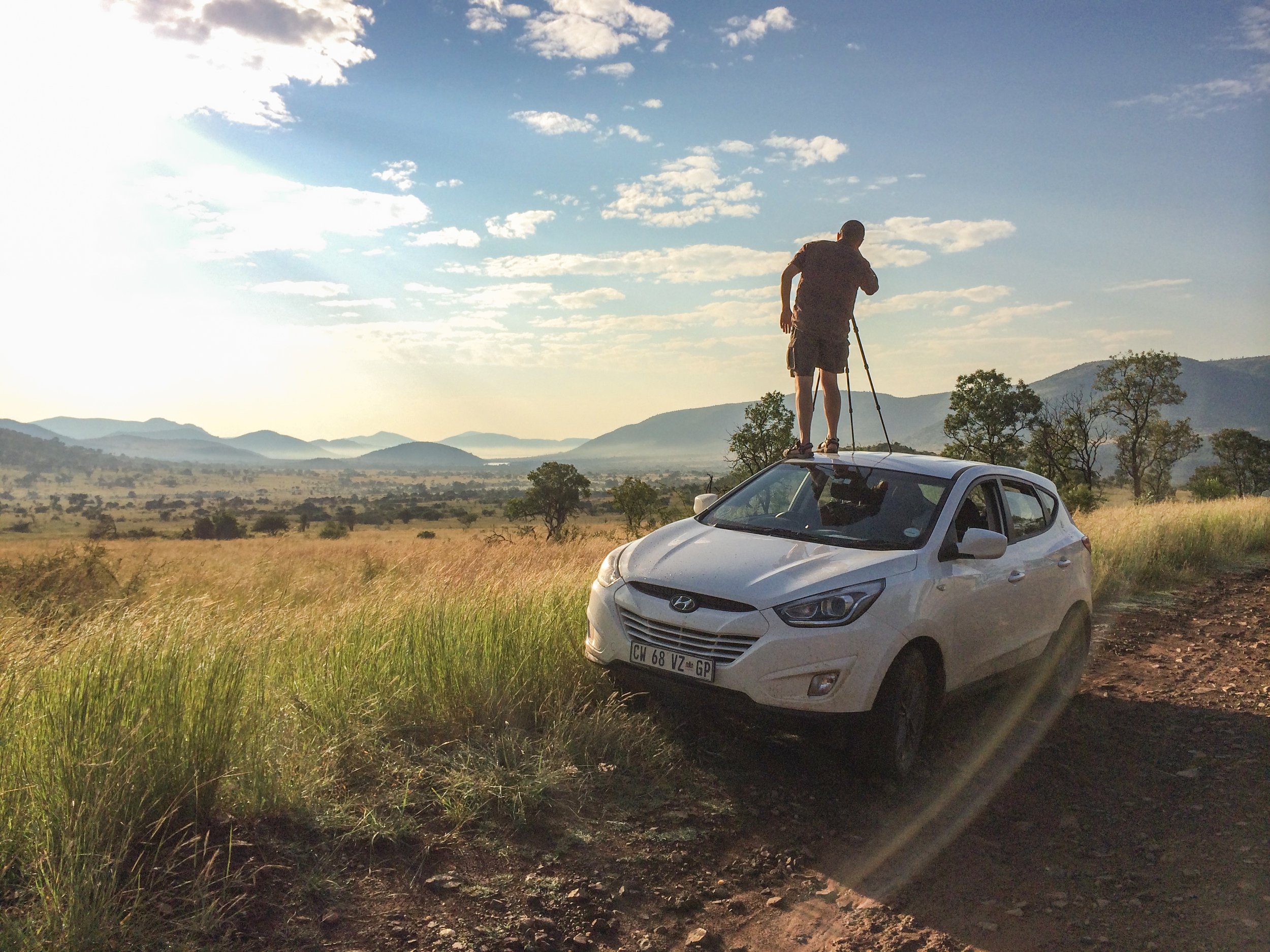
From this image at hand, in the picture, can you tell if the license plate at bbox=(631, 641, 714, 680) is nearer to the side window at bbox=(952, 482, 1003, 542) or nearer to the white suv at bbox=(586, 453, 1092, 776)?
the white suv at bbox=(586, 453, 1092, 776)

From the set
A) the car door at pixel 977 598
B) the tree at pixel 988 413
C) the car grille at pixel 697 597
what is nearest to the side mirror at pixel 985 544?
the car door at pixel 977 598

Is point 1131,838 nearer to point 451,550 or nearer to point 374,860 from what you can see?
point 374,860

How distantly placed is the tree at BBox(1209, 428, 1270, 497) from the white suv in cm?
7272

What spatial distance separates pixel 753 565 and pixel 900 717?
1.09m

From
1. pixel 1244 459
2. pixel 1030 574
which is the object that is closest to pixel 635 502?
pixel 1030 574

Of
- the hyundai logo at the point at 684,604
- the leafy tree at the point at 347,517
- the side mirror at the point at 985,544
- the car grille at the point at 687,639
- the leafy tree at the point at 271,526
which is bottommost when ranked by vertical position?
the leafy tree at the point at 347,517

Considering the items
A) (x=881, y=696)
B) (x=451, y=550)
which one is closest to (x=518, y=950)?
(x=881, y=696)

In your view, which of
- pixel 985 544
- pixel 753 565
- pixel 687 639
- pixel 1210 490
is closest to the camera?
pixel 687 639

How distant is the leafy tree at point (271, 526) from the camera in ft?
195

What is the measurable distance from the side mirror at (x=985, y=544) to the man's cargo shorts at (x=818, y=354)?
3845 millimetres

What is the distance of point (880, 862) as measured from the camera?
3902 mm

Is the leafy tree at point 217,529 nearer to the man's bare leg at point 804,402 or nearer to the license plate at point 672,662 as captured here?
the man's bare leg at point 804,402

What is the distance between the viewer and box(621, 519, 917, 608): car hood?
14.3 feet

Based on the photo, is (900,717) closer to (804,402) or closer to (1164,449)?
(804,402)
